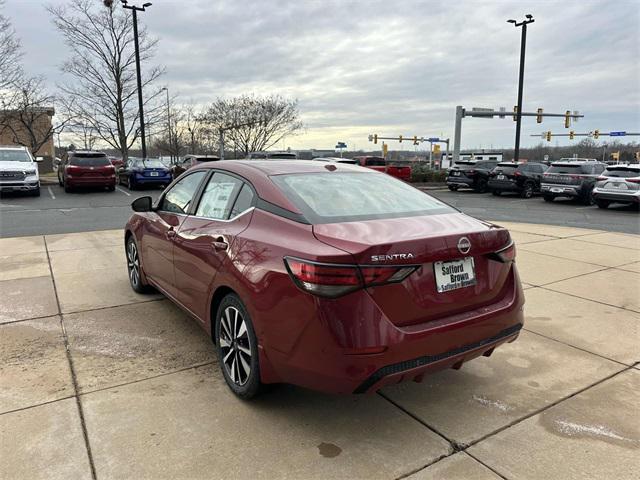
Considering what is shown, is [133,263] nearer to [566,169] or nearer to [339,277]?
[339,277]

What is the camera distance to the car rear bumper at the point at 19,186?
16438mm

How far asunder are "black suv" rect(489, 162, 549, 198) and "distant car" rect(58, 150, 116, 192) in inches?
642

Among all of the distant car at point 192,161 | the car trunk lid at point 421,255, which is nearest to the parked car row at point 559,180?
the distant car at point 192,161

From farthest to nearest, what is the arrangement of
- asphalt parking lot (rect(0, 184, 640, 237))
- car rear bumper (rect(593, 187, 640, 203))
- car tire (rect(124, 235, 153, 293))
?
car rear bumper (rect(593, 187, 640, 203)) → asphalt parking lot (rect(0, 184, 640, 237)) → car tire (rect(124, 235, 153, 293))

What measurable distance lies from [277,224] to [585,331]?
10.6 feet

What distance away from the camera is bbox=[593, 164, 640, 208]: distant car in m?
15.7

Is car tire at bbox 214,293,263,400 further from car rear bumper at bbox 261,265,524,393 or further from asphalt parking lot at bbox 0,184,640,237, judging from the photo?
asphalt parking lot at bbox 0,184,640,237

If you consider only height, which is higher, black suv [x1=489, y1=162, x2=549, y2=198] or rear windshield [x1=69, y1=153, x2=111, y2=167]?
rear windshield [x1=69, y1=153, x2=111, y2=167]

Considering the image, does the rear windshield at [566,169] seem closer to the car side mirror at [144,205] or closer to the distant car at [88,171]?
Answer: the distant car at [88,171]

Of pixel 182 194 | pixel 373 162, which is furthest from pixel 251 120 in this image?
pixel 182 194

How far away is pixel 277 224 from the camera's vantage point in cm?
289

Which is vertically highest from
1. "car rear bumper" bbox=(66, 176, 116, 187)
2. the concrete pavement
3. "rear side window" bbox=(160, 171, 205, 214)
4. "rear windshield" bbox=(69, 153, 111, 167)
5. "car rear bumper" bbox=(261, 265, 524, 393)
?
"rear windshield" bbox=(69, 153, 111, 167)

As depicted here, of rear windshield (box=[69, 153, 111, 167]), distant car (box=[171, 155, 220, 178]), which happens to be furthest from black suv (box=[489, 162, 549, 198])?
rear windshield (box=[69, 153, 111, 167])

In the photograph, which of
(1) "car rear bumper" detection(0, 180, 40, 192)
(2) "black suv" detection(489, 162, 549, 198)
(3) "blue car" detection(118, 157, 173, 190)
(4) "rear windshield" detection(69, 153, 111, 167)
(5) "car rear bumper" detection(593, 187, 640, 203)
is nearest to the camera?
(5) "car rear bumper" detection(593, 187, 640, 203)
